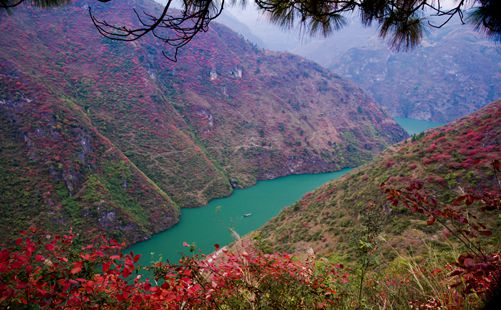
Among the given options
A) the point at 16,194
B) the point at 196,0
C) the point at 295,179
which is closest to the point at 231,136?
the point at 295,179

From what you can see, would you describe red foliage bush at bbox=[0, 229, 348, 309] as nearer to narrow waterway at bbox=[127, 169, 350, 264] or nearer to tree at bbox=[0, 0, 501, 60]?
tree at bbox=[0, 0, 501, 60]

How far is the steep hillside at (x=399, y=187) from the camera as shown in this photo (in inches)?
403

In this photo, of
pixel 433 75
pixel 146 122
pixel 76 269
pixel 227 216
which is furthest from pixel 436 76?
pixel 76 269

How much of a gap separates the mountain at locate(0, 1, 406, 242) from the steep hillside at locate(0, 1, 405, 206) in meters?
0.25

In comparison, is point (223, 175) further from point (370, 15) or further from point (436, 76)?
point (436, 76)

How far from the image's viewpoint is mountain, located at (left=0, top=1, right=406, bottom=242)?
24.2 meters

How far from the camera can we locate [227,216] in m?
30.2

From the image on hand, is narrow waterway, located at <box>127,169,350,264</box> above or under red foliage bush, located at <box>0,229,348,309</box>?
under

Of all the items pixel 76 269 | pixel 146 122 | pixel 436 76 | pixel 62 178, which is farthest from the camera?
pixel 436 76

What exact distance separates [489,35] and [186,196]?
3442 cm

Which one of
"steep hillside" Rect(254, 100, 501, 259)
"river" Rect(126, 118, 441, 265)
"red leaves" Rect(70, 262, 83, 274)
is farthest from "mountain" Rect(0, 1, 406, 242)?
"red leaves" Rect(70, 262, 83, 274)

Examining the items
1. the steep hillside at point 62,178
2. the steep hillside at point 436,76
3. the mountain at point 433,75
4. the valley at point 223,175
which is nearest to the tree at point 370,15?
the valley at point 223,175

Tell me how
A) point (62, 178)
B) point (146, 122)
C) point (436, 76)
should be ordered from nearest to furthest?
1. point (62, 178)
2. point (146, 122)
3. point (436, 76)

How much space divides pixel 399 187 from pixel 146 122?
37567 millimetres
